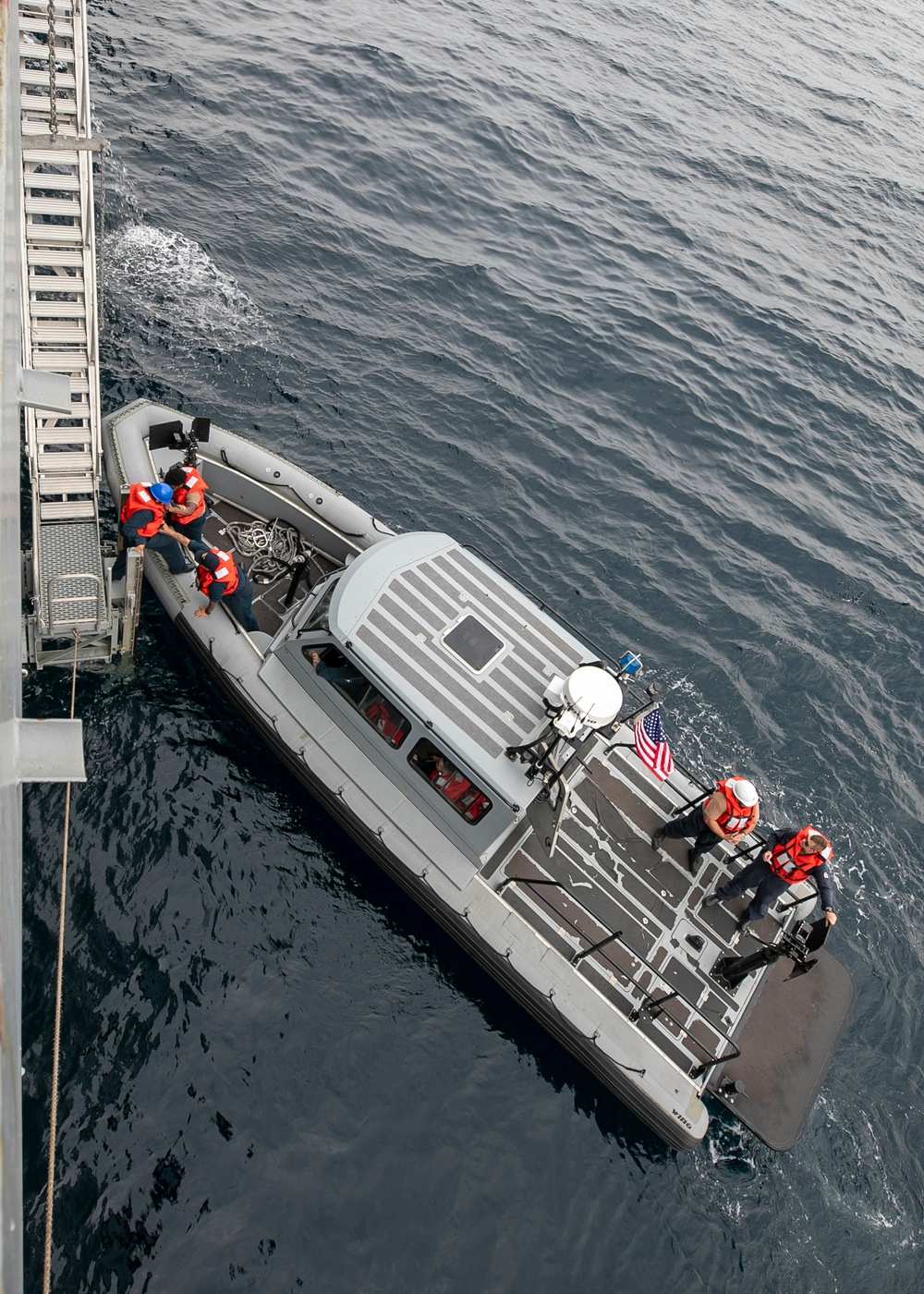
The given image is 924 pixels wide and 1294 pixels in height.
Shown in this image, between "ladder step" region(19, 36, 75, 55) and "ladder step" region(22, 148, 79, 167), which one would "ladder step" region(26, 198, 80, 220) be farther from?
"ladder step" region(19, 36, 75, 55)

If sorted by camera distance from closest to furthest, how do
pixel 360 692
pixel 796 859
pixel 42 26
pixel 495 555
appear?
pixel 796 859, pixel 360 692, pixel 42 26, pixel 495 555

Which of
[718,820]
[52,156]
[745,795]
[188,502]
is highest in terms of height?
[52,156]

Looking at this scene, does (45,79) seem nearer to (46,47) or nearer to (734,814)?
(46,47)

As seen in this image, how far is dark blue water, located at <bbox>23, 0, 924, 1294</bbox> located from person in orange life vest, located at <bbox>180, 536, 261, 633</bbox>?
143 cm

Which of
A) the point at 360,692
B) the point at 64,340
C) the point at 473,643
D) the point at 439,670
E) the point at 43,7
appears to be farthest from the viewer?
the point at 43,7

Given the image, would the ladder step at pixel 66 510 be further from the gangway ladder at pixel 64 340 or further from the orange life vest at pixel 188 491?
the orange life vest at pixel 188 491

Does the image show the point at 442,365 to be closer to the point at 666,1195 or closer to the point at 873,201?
the point at 666,1195

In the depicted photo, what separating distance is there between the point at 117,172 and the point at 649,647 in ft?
57.7

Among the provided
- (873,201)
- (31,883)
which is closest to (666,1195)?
(31,883)

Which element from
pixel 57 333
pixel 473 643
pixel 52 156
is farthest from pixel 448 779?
pixel 52 156

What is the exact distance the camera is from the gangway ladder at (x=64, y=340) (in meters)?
12.0

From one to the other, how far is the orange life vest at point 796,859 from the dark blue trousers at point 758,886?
5.0 inches

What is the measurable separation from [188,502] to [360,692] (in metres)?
3.92

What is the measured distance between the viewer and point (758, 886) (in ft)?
37.4
